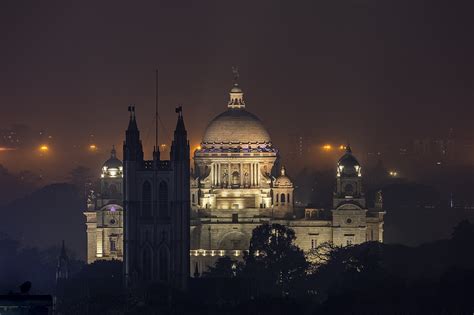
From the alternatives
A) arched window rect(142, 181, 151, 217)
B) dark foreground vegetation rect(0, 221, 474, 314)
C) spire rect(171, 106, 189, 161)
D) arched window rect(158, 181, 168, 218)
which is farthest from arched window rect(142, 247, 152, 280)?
spire rect(171, 106, 189, 161)

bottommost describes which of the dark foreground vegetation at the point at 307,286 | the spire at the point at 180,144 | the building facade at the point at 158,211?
the dark foreground vegetation at the point at 307,286

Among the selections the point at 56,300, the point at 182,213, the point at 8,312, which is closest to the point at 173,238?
the point at 182,213

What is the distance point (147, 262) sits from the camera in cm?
17512

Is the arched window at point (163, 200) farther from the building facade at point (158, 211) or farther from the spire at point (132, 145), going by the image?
the spire at point (132, 145)

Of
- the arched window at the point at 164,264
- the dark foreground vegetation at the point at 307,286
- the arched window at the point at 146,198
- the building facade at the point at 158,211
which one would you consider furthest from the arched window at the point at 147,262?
the arched window at the point at 146,198

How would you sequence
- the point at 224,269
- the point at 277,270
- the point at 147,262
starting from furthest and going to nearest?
1. the point at 224,269
2. the point at 277,270
3. the point at 147,262

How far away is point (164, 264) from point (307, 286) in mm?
11291

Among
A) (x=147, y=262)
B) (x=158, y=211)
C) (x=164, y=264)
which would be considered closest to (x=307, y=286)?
(x=158, y=211)

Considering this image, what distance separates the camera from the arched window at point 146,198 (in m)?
179

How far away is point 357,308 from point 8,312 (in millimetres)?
57767

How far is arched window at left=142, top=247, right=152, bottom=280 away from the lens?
17312cm

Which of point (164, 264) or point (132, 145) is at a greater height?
point (132, 145)

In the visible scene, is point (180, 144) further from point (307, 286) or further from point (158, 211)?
point (307, 286)

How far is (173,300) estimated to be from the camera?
155 meters
